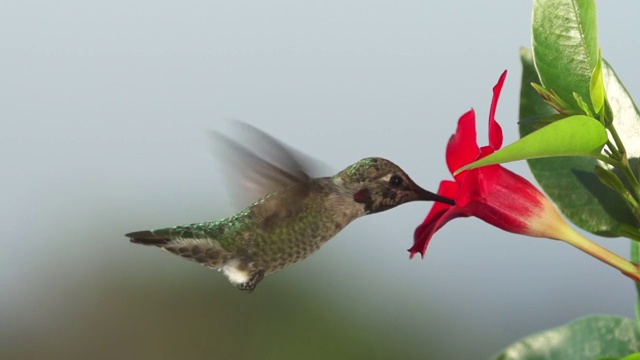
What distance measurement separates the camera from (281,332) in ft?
19.1

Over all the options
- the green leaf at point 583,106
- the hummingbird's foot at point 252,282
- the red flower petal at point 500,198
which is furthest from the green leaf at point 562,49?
the hummingbird's foot at point 252,282

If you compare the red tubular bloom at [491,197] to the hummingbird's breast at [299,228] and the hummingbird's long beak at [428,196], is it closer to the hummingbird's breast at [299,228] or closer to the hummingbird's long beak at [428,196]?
the hummingbird's long beak at [428,196]

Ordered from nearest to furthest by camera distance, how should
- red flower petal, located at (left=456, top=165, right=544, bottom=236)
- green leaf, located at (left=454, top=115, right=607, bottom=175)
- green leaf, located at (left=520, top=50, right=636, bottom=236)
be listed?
green leaf, located at (left=454, top=115, right=607, bottom=175)
red flower petal, located at (left=456, top=165, right=544, bottom=236)
green leaf, located at (left=520, top=50, right=636, bottom=236)

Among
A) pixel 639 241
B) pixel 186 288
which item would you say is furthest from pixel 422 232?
pixel 186 288

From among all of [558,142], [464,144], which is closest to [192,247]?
[464,144]

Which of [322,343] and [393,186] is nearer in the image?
[393,186]

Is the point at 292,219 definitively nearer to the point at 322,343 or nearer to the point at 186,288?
the point at 322,343

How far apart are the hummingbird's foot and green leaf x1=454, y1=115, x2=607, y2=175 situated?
36 cm

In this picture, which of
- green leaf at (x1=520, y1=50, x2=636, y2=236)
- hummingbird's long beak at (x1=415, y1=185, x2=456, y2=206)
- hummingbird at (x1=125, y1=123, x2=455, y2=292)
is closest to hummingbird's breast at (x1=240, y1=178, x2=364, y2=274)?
hummingbird at (x1=125, y1=123, x2=455, y2=292)

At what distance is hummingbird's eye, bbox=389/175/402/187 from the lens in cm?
120

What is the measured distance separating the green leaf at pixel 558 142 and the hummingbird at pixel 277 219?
0.26m

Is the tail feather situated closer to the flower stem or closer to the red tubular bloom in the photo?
the red tubular bloom

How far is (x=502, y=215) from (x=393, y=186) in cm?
16

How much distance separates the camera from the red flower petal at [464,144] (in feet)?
4.04
